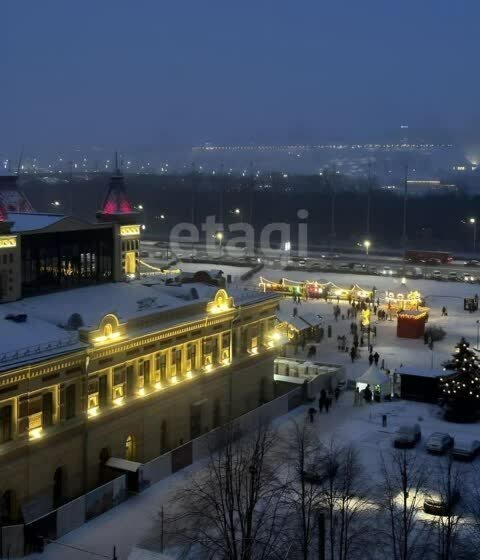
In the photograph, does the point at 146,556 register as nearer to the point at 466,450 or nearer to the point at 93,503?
the point at 93,503

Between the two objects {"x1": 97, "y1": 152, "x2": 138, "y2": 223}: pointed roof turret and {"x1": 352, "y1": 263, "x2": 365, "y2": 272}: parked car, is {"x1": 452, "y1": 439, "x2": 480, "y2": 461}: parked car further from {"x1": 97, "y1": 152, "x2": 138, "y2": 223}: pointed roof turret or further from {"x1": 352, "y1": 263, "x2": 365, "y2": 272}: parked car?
{"x1": 352, "y1": 263, "x2": 365, "y2": 272}: parked car

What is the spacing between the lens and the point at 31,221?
96.0 ft

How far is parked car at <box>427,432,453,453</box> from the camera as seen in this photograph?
1032 inches

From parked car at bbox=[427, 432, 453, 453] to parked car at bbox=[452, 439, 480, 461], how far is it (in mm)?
221

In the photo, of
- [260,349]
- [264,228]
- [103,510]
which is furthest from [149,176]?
[103,510]

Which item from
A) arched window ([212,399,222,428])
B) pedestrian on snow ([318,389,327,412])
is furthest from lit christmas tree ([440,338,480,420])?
arched window ([212,399,222,428])

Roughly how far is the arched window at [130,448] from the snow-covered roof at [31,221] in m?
7.35

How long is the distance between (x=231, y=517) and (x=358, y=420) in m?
14.7

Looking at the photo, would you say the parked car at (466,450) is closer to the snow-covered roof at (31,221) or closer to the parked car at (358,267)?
the snow-covered roof at (31,221)

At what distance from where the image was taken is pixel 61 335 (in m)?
24.0

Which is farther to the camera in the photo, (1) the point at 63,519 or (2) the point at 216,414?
(2) the point at 216,414

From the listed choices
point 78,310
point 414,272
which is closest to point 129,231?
point 78,310

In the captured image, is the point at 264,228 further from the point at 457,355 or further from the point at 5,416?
the point at 5,416

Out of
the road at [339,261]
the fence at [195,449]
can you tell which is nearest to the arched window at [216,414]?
the fence at [195,449]
